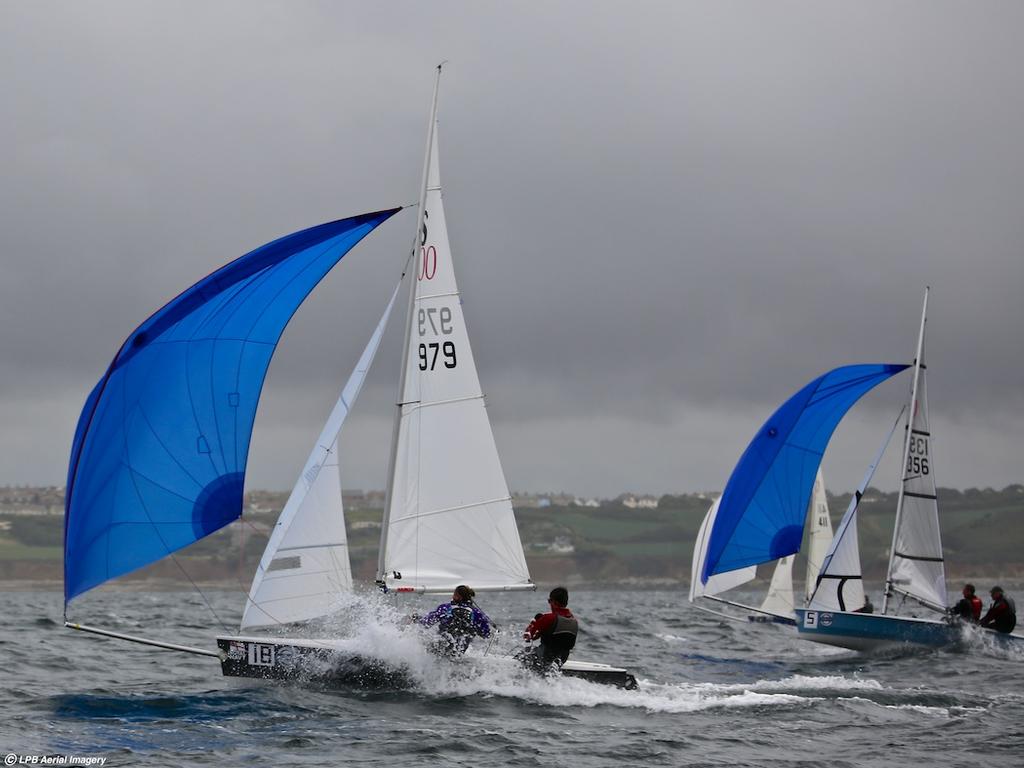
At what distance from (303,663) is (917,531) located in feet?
47.9

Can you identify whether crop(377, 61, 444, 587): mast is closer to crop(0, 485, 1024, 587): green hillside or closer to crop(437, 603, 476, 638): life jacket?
crop(437, 603, 476, 638): life jacket

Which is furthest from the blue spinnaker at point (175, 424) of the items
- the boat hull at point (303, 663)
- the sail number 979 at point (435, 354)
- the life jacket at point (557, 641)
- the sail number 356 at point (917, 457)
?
the sail number 356 at point (917, 457)

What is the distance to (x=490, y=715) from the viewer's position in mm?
14008

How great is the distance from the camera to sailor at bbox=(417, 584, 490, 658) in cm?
1495

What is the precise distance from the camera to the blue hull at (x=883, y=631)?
23.5m

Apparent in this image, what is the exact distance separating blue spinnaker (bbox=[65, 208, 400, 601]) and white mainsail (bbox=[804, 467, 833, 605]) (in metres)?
22.7

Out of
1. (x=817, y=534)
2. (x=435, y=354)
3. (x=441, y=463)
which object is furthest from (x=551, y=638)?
(x=817, y=534)

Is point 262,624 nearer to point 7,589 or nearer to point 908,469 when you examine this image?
point 908,469

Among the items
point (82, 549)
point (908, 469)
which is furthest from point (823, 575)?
point (82, 549)

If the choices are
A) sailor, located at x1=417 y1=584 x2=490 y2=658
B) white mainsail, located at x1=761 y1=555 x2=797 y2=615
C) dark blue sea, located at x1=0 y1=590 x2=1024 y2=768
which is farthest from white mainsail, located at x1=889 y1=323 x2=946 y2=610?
sailor, located at x1=417 y1=584 x2=490 y2=658

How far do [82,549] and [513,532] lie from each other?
16.9ft

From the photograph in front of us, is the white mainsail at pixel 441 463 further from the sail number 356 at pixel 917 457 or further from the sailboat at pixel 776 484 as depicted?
the sail number 356 at pixel 917 457

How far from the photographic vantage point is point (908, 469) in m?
25.5

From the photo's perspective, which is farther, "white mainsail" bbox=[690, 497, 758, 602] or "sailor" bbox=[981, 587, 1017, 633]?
"white mainsail" bbox=[690, 497, 758, 602]
